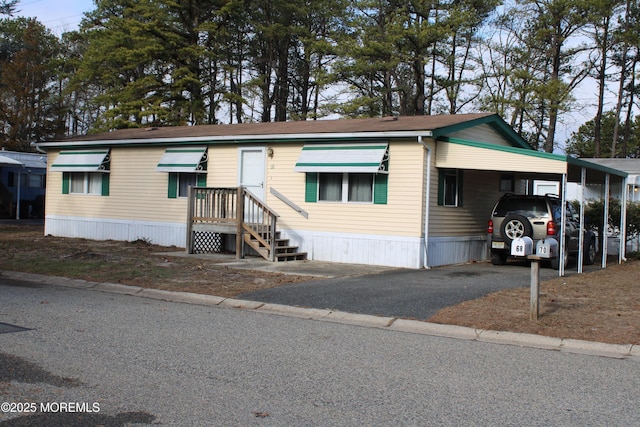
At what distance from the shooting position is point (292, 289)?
440 inches

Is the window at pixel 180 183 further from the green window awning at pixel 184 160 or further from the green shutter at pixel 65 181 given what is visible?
the green shutter at pixel 65 181

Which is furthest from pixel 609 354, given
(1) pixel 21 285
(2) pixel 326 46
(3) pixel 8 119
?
(3) pixel 8 119

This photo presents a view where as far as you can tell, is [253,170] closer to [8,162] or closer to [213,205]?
[213,205]

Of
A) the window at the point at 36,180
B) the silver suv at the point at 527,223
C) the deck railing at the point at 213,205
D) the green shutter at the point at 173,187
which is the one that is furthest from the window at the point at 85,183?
the window at the point at 36,180

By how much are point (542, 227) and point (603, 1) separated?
74.0 feet

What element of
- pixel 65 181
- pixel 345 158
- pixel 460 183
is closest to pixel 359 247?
pixel 345 158

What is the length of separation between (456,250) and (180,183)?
844 cm

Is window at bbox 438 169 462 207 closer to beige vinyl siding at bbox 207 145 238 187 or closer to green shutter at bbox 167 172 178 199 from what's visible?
beige vinyl siding at bbox 207 145 238 187

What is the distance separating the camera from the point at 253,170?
1781 cm

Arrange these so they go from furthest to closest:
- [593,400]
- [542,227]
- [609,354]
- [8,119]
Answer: [8,119]
[542,227]
[609,354]
[593,400]

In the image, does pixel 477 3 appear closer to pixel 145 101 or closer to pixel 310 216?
pixel 145 101

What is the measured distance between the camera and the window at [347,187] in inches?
614

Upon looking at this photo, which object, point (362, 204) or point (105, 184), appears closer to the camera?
point (362, 204)

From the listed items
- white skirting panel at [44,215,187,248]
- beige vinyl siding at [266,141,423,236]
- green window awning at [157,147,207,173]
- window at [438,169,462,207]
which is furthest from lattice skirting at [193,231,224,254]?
window at [438,169,462,207]
